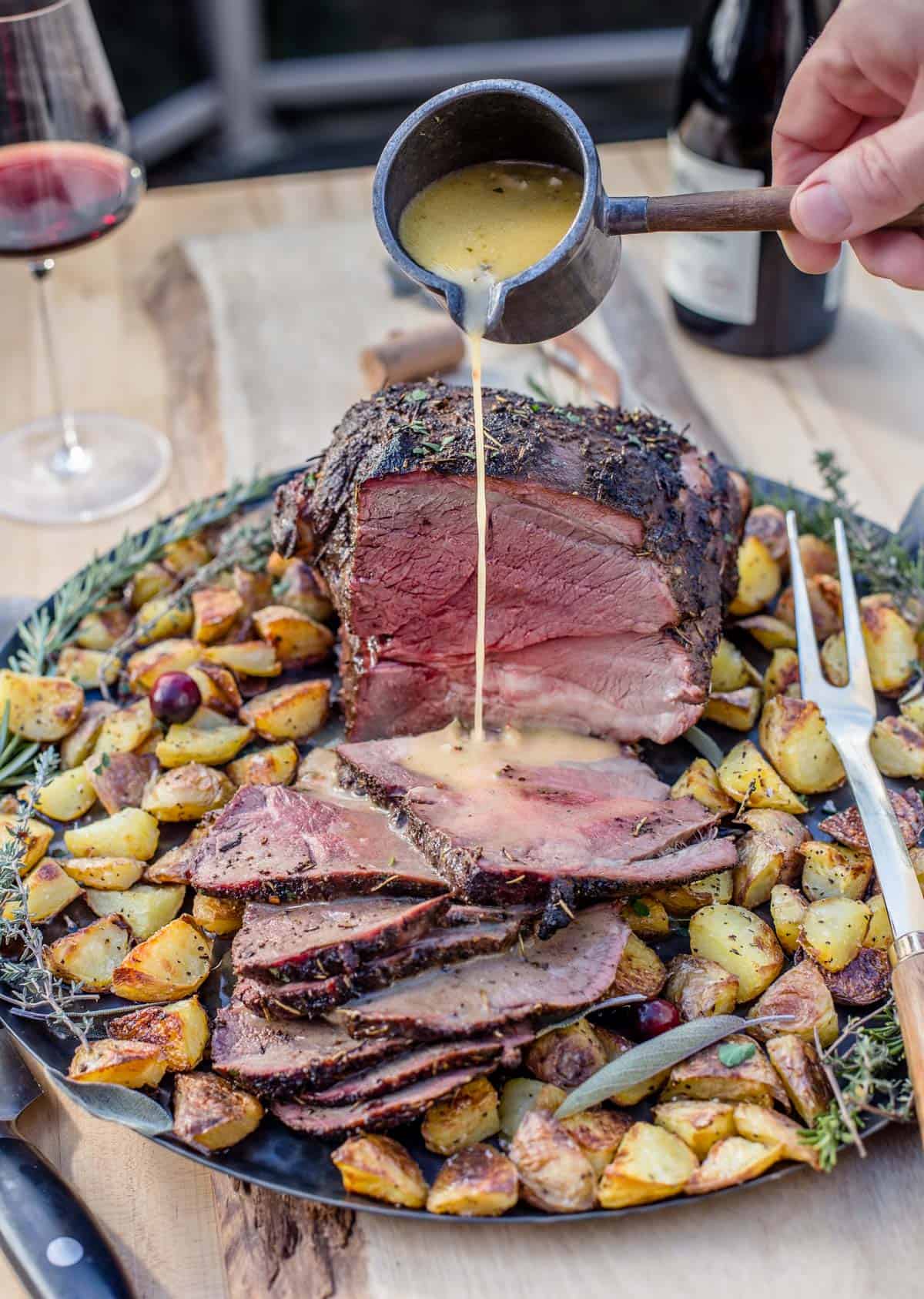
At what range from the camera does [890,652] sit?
2434 mm

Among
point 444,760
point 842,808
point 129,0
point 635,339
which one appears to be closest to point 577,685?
point 444,760

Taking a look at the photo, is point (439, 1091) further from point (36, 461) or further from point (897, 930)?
point (36, 461)

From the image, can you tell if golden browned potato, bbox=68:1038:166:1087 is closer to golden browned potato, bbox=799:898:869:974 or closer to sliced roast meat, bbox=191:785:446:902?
sliced roast meat, bbox=191:785:446:902

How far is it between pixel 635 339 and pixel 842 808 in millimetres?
1839

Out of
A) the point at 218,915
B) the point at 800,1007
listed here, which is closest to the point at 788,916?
the point at 800,1007

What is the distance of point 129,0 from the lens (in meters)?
A: 6.32

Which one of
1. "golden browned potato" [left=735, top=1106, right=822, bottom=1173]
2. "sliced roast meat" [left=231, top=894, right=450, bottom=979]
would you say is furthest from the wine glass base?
"golden browned potato" [left=735, top=1106, right=822, bottom=1173]

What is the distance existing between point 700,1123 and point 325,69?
5829 mm

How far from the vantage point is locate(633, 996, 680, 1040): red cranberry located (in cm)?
188

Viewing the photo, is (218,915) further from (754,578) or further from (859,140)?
(859,140)

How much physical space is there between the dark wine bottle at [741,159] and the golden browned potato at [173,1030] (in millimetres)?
2292

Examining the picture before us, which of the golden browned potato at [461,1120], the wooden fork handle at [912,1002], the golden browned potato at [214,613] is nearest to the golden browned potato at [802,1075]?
the wooden fork handle at [912,1002]

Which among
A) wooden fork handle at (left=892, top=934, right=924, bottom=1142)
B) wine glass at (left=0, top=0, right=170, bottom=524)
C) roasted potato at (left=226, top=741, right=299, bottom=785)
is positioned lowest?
roasted potato at (left=226, top=741, right=299, bottom=785)

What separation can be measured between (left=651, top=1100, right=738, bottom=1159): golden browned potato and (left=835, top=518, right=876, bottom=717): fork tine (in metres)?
0.85
